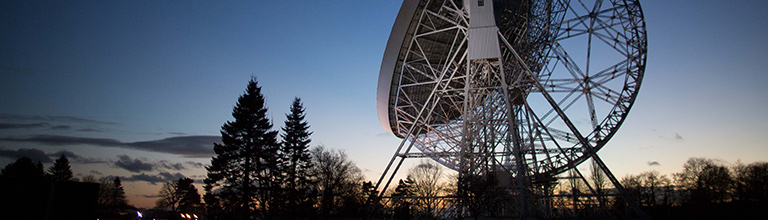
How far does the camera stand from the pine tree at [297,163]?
113 feet

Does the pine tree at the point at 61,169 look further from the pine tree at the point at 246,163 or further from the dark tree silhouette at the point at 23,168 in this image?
the pine tree at the point at 246,163

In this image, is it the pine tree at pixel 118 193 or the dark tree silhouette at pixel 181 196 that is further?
the pine tree at pixel 118 193

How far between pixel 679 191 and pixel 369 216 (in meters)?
43.5

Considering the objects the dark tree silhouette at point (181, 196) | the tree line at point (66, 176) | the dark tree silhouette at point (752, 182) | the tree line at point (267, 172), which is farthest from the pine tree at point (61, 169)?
the dark tree silhouette at point (752, 182)

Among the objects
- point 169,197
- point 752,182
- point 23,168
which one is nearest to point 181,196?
point 169,197

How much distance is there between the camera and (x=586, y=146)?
18.8 meters

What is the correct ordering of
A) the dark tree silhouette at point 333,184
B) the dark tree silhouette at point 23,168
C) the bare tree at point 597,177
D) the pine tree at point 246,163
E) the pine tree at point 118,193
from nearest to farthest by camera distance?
the pine tree at point 246,163 < the dark tree silhouette at point 333,184 < the bare tree at point 597,177 < the dark tree silhouette at point 23,168 < the pine tree at point 118,193

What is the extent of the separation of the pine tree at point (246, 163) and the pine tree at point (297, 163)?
1666 millimetres

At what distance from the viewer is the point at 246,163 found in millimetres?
30000

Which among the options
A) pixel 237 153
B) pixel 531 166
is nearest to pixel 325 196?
pixel 237 153

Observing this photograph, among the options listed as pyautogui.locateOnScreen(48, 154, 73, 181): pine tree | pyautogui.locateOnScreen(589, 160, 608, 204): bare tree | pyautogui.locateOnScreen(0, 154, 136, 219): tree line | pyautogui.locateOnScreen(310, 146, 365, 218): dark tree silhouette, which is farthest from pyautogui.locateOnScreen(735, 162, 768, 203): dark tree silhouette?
pyautogui.locateOnScreen(48, 154, 73, 181): pine tree

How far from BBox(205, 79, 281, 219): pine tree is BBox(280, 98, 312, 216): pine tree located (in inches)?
65.6

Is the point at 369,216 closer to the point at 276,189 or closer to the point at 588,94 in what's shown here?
the point at 588,94

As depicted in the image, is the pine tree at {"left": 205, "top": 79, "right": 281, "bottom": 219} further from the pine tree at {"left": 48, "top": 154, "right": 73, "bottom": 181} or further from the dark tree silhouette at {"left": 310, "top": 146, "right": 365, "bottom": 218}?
the pine tree at {"left": 48, "top": 154, "right": 73, "bottom": 181}
